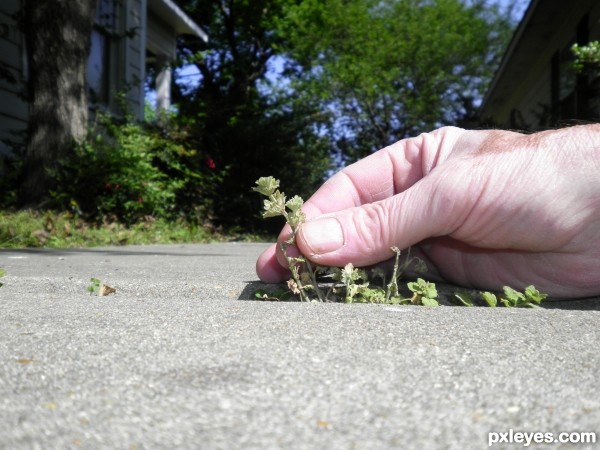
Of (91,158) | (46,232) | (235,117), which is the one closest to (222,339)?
(46,232)

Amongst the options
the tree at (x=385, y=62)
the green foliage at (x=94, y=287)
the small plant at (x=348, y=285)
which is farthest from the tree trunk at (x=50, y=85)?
the tree at (x=385, y=62)

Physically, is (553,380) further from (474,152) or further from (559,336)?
(474,152)

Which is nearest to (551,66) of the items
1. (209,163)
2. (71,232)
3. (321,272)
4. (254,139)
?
(254,139)

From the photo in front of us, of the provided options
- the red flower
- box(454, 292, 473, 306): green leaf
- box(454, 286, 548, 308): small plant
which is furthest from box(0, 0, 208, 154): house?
box(454, 286, 548, 308): small plant

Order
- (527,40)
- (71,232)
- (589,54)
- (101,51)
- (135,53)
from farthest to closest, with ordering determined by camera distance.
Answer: (135,53)
(527,40)
(101,51)
(71,232)
(589,54)

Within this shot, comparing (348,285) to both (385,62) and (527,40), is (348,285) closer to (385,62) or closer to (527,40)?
(527,40)

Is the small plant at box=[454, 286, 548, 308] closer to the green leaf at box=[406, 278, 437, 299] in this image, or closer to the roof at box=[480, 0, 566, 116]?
the green leaf at box=[406, 278, 437, 299]
